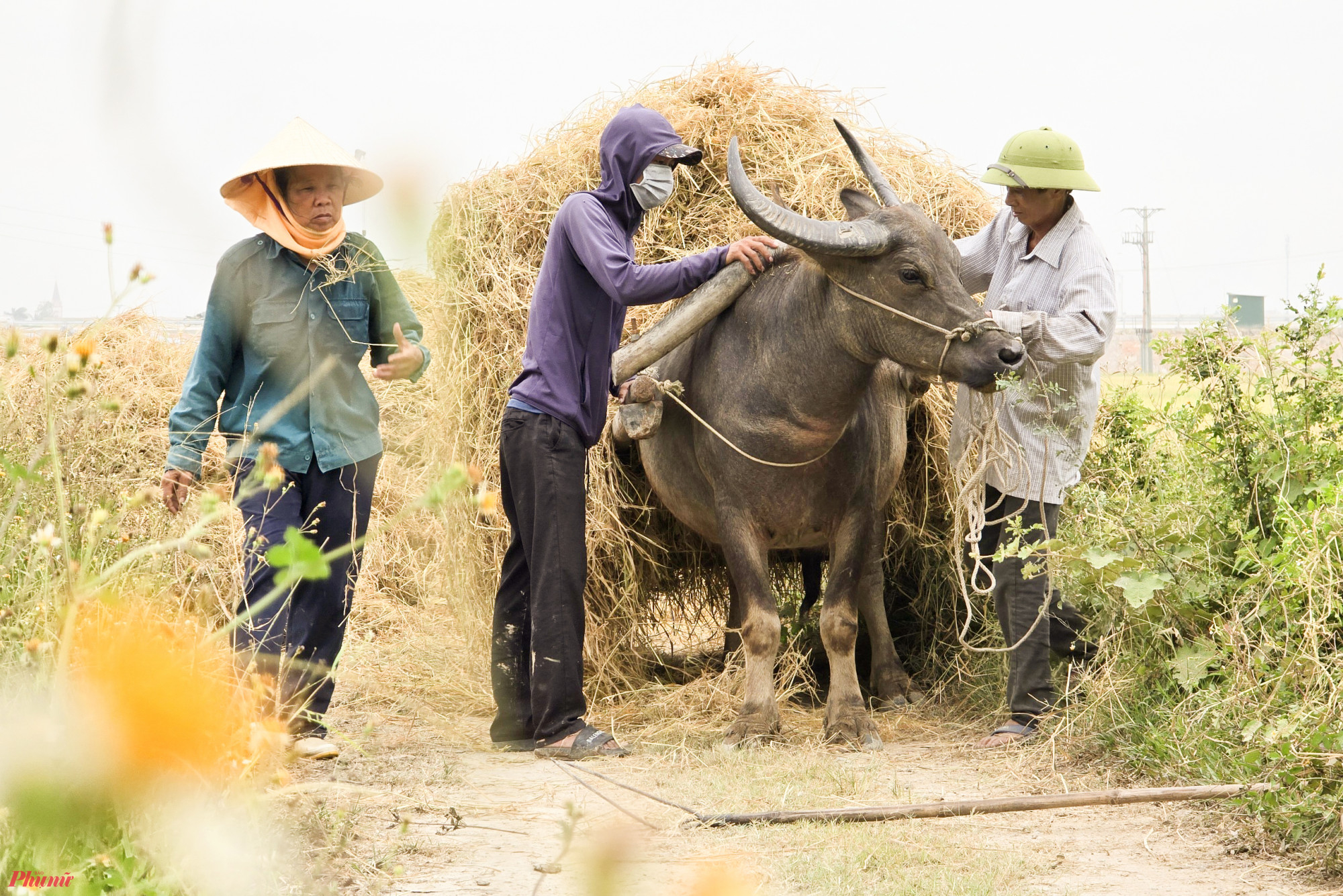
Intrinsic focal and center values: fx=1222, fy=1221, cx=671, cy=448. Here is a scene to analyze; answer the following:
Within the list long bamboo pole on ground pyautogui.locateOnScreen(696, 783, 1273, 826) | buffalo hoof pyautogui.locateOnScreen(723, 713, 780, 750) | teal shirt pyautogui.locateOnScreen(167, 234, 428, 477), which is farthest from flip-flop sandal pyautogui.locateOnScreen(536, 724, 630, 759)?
teal shirt pyautogui.locateOnScreen(167, 234, 428, 477)

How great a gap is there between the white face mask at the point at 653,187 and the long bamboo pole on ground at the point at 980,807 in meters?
2.19

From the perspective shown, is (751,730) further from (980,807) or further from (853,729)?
(980,807)

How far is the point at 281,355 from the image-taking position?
167 inches

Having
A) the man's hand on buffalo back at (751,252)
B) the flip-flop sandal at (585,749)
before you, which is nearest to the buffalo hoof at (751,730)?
the flip-flop sandal at (585,749)

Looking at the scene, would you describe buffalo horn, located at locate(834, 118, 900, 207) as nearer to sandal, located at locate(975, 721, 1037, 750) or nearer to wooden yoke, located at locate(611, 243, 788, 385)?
wooden yoke, located at locate(611, 243, 788, 385)

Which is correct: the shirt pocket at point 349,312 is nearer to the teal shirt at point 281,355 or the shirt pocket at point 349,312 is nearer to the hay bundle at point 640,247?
the teal shirt at point 281,355

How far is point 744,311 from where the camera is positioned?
4.81 meters

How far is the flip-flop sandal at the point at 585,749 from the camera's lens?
4.49m

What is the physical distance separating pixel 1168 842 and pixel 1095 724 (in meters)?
0.89

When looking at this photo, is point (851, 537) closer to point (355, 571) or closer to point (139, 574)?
point (355, 571)

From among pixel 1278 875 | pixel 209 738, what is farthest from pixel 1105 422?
pixel 209 738

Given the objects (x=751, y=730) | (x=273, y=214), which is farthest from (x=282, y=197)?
(x=751, y=730)

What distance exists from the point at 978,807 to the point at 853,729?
1.11 m

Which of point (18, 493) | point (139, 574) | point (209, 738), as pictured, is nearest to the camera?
point (209, 738)
